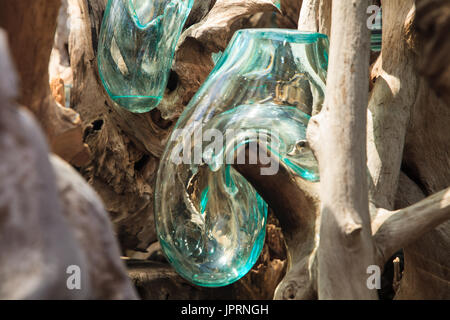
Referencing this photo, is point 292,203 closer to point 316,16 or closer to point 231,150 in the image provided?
point 231,150

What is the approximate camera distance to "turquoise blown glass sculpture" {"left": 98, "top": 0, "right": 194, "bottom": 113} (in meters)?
2.56

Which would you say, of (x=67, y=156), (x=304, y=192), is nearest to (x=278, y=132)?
(x=304, y=192)

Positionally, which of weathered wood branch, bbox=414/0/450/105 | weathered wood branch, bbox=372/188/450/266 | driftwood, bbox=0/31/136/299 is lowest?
weathered wood branch, bbox=372/188/450/266

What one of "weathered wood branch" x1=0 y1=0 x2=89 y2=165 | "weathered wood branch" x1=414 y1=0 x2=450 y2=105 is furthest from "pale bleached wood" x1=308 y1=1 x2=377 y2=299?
"weathered wood branch" x1=0 y1=0 x2=89 y2=165

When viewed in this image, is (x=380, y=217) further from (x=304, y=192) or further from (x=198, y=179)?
(x=198, y=179)

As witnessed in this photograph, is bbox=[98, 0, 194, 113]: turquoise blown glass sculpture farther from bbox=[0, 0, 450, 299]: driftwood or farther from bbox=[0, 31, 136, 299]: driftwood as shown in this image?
bbox=[0, 31, 136, 299]: driftwood

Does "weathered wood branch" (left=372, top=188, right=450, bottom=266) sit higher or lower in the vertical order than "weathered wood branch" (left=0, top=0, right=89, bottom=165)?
lower

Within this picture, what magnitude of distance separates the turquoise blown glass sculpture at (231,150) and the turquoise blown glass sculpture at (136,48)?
59 centimetres

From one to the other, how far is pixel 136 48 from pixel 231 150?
900mm

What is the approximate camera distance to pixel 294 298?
173cm

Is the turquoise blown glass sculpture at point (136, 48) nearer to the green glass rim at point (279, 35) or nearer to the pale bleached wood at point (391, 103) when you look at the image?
the green glass rim at point (279, 35)

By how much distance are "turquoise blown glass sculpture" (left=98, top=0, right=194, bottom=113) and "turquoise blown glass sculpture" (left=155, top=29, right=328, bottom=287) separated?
1.94ft

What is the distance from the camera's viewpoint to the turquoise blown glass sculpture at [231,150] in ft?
6.41

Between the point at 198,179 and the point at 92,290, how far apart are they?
3.07 ft
